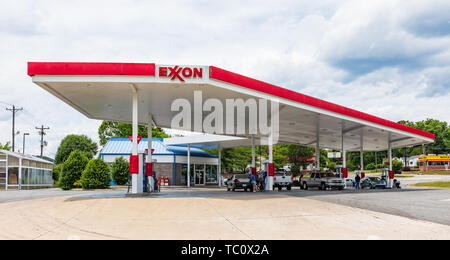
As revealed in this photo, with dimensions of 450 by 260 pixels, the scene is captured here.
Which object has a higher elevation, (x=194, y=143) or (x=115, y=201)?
(x=194, y=143)

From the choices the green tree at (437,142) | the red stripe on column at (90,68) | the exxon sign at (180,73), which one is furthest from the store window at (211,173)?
the green tree at (437,142)

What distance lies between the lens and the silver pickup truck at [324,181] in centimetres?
3103

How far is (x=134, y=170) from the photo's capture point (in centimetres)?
1877

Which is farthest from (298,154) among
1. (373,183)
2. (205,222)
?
(205,222)

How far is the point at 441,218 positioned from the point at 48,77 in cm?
1624

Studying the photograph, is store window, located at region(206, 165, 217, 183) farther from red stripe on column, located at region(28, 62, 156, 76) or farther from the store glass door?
red stripe on column, located at region(28, 62, 156, 76)

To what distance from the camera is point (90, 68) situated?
17.3 m

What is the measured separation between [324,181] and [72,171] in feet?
73.7

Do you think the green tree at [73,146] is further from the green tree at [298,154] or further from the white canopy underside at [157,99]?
the white canopy underside at [157,99]

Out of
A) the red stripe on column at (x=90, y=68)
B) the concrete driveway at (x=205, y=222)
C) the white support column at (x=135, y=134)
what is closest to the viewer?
the concrete driveway at (x=205, y=222)

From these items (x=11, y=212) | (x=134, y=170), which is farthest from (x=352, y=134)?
(x=11, y=212)

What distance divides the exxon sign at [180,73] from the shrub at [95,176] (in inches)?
748

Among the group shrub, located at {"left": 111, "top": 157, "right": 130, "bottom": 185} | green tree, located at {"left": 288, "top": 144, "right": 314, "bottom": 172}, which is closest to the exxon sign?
shrub, located at {"left": 111, "top": 157, "right": 130, "bottom": 185}
